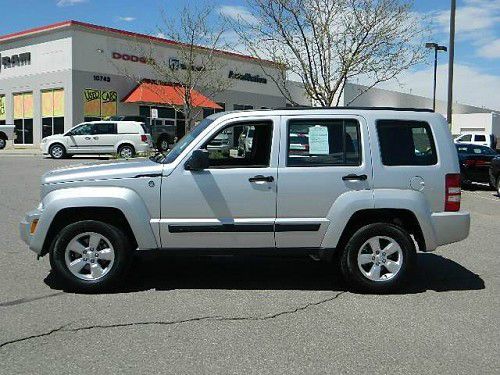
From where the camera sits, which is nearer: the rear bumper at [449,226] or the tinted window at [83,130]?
the rear bumper at [449,226]

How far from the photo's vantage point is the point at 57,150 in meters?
25.2

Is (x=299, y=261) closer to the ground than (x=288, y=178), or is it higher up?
closer to the ground

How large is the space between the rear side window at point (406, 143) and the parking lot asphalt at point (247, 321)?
139 cm

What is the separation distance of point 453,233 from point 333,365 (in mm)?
2461

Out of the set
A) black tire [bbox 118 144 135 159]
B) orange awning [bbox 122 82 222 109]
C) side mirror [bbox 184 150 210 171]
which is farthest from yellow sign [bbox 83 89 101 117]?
side mirror [bbox 184 150 210 171]

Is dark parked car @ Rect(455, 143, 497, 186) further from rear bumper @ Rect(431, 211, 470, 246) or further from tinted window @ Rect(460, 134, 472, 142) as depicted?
tinted window @ Rect(460, 134, 472, 142)

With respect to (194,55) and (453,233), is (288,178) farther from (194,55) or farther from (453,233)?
(194,55)

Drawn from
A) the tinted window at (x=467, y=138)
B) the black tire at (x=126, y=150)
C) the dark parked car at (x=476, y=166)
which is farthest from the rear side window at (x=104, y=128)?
the tinted window at (x=467, y=138)

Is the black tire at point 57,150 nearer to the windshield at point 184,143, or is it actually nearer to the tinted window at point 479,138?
the windshield at point 184,143

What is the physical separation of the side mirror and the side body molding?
0.61 metres

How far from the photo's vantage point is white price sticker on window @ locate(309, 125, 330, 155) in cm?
543

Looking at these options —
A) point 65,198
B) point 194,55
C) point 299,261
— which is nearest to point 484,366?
point 299,261

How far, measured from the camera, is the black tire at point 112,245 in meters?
5.25

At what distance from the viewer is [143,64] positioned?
3719cm
